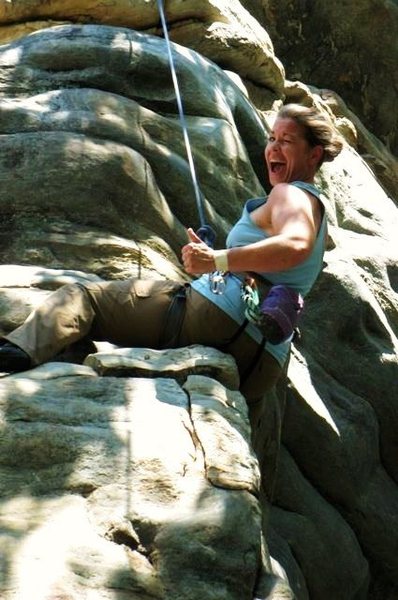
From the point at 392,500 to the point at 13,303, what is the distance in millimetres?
4944

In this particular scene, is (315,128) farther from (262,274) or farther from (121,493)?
(121,493)

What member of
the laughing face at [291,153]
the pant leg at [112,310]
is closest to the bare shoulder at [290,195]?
the laughing face at [291,153]

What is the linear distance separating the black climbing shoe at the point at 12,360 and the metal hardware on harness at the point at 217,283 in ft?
3.98

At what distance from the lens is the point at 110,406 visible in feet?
17.4

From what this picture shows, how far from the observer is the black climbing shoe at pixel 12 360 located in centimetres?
575

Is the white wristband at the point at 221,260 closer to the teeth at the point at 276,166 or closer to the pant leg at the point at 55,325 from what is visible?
the pant leg at the point at 55,325

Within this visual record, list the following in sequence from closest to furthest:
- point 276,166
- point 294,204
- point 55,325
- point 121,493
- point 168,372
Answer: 1. point 121,493
2. point 168,372
3. point 55,325
4. point 294,204
5. point 276,166

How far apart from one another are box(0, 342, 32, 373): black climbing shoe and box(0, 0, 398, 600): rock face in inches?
6.5

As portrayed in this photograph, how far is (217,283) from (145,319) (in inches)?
19.9

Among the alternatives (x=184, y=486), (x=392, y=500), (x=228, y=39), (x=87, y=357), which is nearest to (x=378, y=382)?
(x=392, y=500)

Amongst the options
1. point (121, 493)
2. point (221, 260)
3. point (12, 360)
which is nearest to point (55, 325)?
point (12, 360)

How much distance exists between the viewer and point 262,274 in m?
6.38

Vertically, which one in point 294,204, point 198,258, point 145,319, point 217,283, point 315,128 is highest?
point 315,128

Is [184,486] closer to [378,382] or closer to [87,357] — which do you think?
[87,357]
